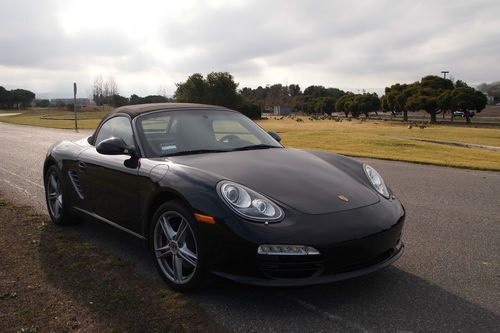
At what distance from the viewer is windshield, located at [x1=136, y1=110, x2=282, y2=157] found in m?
4.21

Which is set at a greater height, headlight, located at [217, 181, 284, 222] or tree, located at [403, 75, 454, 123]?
tree, located at [403, 75, 454, 123]

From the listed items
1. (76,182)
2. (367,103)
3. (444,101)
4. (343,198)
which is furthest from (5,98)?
(343,198)

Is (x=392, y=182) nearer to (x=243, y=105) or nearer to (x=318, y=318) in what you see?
(x=318, y=318)

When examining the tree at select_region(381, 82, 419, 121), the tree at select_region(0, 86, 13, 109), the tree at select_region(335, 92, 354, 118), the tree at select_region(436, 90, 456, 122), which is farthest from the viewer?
the tree at select_region(0, 86, 13, 109)

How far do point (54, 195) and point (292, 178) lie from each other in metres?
3.33

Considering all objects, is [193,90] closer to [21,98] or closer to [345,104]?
[345,104]

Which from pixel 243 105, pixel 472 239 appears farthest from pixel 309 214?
pixel 243 105

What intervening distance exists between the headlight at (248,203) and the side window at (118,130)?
1440mm

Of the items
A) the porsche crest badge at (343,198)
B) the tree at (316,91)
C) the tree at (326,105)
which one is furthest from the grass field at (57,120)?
the tree at (316,91)

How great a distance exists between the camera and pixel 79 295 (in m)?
3.47

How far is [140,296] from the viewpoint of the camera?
3.44 m

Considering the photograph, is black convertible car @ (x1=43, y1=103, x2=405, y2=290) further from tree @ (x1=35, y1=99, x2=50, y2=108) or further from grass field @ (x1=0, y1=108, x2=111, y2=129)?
tree @ (x1=35, y1=99, x2=50, y2=108)

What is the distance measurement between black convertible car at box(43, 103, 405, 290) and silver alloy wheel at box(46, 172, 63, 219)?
0.62 m

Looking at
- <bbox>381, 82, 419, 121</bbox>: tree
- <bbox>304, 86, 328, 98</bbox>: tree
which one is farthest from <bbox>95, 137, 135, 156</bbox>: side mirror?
<bbox>304, 86, 328, 98</bbox>: tree
